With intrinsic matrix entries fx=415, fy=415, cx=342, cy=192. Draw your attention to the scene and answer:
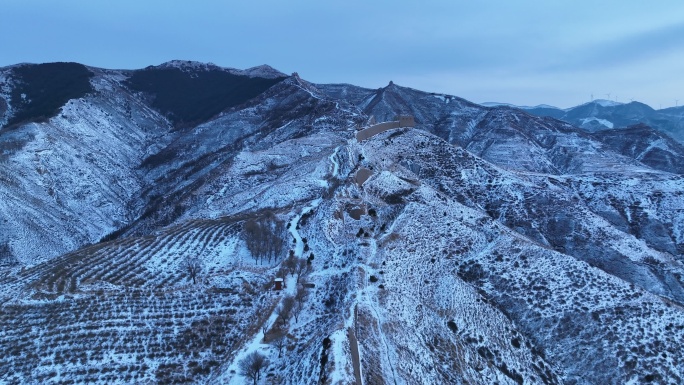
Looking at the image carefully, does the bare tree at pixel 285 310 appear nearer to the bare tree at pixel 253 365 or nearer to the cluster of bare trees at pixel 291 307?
the cluster of bare trees at pixel 291 307

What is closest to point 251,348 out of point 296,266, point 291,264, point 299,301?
point 299,301

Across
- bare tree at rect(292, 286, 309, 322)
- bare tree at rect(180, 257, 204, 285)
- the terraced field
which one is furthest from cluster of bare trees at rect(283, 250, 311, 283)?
bare tree at rect(180, 257, 204, 285)

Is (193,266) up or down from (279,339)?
up

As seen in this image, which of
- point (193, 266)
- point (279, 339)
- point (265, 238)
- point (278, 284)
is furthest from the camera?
point (265, 238)

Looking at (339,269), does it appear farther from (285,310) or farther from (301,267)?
(285,310)

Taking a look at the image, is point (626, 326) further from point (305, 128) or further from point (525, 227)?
point (305, 128)

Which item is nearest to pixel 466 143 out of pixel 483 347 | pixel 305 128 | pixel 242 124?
pixel 305 128

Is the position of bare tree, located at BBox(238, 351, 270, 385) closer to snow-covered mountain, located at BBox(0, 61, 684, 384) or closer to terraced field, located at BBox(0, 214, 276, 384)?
snow-covered mountain, located at BBox(0, 61, 684, 384)
